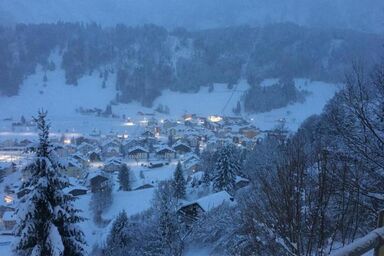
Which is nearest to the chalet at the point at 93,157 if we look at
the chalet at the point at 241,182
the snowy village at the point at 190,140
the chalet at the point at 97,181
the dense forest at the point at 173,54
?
the snowy village at the point at 190,140

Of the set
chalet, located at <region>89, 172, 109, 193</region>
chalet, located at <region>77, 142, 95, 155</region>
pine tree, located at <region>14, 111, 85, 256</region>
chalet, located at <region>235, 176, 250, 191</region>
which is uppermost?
pine tree, located at <region>14, 111, 85, 256</region>

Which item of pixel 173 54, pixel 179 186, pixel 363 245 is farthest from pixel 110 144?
pixel 173 54

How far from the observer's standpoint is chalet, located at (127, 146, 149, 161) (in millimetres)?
37250

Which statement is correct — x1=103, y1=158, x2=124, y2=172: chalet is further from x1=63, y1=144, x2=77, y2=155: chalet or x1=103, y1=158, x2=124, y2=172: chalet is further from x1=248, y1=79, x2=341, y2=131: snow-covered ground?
x1=248, y1=79, x2=341, y2=131: snow-covered ground

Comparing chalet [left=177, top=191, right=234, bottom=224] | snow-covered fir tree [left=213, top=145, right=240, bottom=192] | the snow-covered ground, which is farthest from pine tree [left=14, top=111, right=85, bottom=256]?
the snow-covered ground

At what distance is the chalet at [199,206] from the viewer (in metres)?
15.3

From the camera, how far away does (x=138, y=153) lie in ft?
123

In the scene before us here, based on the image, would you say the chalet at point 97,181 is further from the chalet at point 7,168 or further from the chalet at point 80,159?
the chalet at point 80,159

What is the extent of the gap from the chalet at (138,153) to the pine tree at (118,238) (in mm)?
22667

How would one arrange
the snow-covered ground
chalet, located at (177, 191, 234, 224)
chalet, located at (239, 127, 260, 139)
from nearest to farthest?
chalet, located at (177, 191, 234, 224)
chalet, located at (239, 127, 260, 139)
the snow-covered ground

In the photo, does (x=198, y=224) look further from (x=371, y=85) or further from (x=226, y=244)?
(x=371, y=85)

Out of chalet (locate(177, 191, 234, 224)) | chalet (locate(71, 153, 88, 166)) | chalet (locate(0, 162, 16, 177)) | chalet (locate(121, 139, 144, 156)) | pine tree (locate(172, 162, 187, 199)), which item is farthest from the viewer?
chalet (locate(121, 139, 144, 156))

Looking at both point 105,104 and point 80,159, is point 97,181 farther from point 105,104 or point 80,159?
point 105,104

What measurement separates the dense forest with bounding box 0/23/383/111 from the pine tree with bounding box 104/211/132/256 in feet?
198
